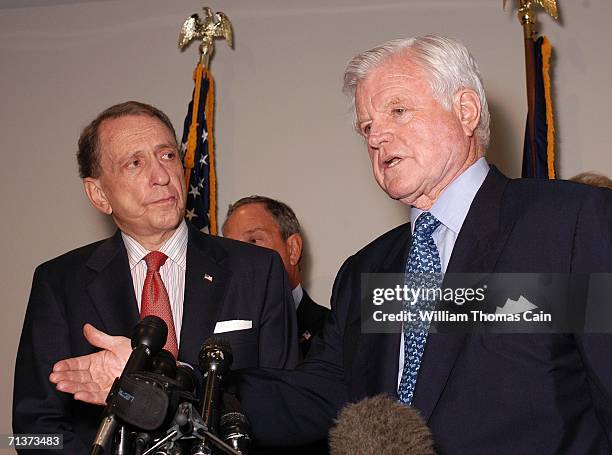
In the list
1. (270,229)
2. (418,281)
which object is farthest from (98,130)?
(270,229)

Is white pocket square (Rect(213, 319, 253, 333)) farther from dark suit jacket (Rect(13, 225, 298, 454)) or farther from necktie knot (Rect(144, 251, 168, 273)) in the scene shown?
necktie knot (Rect(144, 251, 168, 273))

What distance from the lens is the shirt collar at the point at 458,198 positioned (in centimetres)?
241

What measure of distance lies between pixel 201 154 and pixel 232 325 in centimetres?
293

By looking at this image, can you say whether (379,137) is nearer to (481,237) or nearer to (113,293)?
(481,237)

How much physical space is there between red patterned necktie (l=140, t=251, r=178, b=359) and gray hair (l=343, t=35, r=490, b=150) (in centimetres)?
85

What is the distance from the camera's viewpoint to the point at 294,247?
197 inches

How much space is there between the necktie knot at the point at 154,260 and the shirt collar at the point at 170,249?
22 mm

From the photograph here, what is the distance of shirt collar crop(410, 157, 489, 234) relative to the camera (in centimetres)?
241

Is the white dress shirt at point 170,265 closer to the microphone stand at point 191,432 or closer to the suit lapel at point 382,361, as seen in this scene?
the suit lapel at point 382,361

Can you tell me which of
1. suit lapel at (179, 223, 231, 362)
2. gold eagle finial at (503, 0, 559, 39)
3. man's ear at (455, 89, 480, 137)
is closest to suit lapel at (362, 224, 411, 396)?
man's ear at (455, 89, 480, 137)

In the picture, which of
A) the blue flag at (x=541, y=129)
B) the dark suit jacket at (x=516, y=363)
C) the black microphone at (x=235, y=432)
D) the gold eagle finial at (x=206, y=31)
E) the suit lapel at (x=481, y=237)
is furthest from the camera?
the gold eagle finial at (x=206, y=31)

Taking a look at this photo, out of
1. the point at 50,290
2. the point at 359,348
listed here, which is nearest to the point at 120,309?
the point at 50,290

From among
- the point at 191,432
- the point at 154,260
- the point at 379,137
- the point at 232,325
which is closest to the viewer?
the point at 191,432

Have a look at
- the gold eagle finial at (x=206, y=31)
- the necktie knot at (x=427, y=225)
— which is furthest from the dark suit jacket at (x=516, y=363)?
the gold eagle finial at (x=206, y=31)
